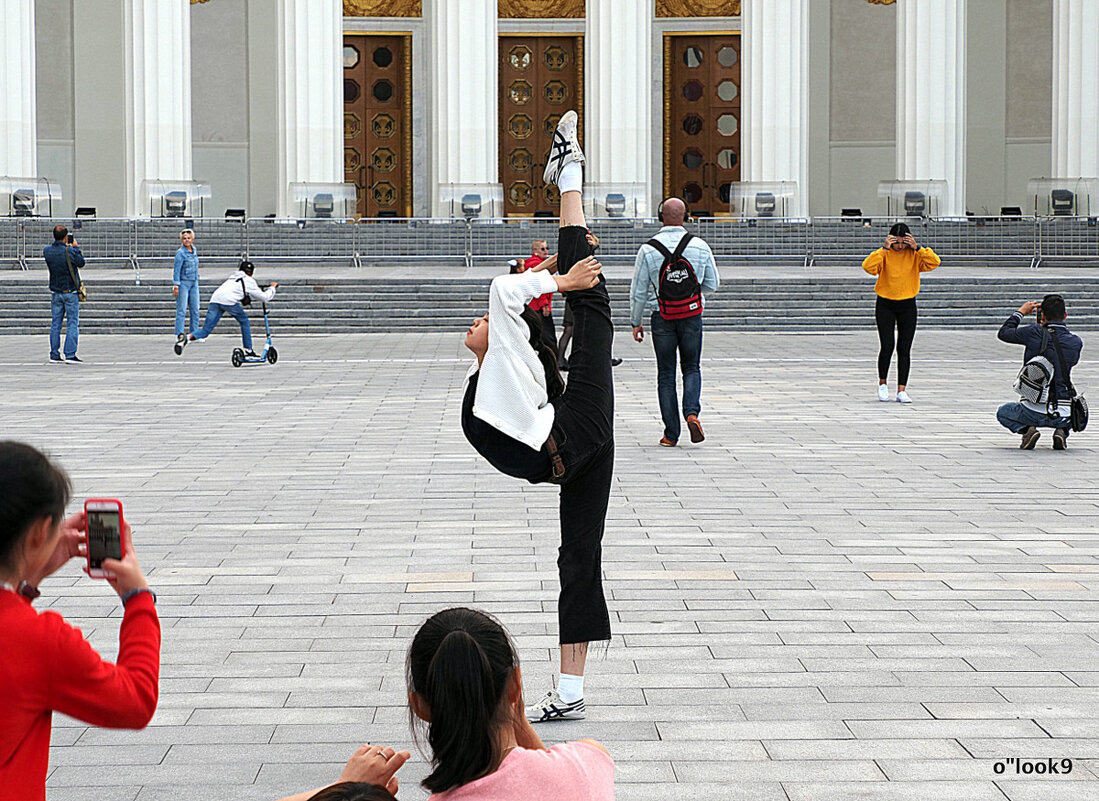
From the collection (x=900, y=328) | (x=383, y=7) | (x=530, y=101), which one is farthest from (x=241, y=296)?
(x=530, y=101)

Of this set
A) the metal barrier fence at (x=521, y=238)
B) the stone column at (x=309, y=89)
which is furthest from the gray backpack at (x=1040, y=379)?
the stone column at (x=309, y=89)

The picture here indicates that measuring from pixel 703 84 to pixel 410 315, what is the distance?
63.6ft

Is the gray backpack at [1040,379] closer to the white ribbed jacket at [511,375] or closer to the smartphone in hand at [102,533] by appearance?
the white ribbed jacket at [511,375]

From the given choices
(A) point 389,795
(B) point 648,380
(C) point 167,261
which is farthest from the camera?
(C) point 167,261

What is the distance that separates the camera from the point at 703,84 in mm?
40781

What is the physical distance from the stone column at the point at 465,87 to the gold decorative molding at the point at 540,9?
6606mm

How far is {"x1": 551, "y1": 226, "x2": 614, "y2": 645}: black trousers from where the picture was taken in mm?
4434

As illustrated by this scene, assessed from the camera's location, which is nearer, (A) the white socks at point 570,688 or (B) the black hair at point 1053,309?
(A) the white socks at point 570,688

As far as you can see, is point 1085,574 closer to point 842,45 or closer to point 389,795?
point 389,795

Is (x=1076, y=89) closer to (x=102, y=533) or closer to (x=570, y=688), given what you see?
(x=570, y=688)

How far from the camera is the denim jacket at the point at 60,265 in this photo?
1839cm

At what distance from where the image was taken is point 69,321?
18.5 meters

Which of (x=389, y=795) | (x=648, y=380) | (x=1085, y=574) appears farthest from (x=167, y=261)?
(x=389, y=795)

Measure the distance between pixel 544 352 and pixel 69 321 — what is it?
50.1ft
